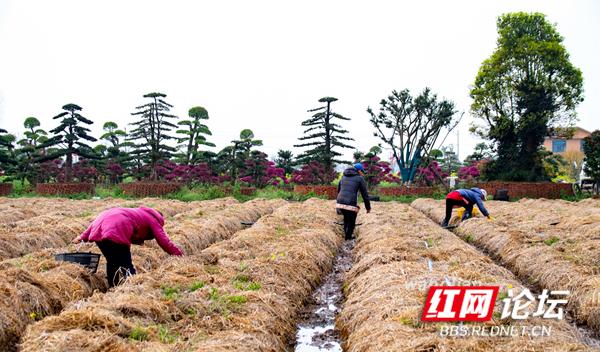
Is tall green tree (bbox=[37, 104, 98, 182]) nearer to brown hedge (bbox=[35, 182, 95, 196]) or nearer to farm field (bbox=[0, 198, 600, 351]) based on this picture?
brown hedge (bbox=[35, 182, 95, 196])

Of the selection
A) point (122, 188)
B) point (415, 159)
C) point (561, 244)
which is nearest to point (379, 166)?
point (415, 159)

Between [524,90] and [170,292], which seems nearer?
[170,292]

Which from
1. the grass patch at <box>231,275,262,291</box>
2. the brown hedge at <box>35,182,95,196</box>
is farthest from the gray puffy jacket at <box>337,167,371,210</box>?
the brown hedge at <box>35,182,95,196</box>

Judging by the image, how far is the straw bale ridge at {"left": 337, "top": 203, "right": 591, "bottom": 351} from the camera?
11.6 feet

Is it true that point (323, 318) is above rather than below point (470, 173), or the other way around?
below

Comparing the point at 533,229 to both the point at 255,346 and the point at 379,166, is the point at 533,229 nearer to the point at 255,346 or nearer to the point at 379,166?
the point at 255,346

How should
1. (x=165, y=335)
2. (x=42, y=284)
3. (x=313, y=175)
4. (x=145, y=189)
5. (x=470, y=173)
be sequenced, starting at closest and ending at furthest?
(x=165, y=335) < (x=42, y=284) < (x=145, y=189) < (x=313, y=175) < (x=470, y=173)

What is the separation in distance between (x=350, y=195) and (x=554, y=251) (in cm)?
410

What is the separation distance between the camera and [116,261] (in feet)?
18.3

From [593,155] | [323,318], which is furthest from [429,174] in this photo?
[323,318]

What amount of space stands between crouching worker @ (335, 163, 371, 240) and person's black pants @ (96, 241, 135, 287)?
210 inches

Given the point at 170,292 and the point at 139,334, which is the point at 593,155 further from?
the point at 139,334

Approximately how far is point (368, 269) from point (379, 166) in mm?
20445

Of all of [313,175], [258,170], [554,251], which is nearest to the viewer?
[554,251]
